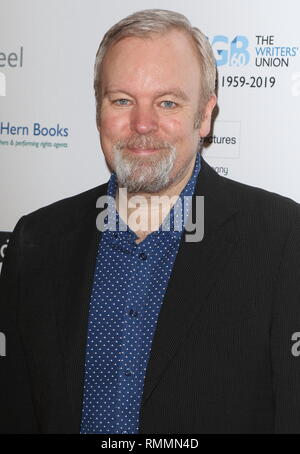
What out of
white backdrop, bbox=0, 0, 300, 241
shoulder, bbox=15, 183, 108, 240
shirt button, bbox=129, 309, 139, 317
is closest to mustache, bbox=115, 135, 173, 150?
shoulder, bbox=15, 183, 108, 240

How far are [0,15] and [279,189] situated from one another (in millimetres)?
1267

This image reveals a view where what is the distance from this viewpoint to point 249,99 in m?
2.58

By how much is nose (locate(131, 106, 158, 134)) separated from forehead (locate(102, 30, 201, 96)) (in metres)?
0.06

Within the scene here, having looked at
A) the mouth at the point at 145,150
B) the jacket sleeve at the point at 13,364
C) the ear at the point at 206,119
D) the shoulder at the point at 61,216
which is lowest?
the jacket sleeve at the point at 13,364

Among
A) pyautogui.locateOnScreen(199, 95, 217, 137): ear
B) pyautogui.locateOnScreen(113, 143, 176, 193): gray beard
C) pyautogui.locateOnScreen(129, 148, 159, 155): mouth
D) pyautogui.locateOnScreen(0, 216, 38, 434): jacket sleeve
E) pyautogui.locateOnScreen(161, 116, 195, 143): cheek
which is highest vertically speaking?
pyautogui.locateOnScreen(199, 95, 217, 137): ear

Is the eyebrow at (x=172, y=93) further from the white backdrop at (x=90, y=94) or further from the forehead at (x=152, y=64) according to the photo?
the white backdrop at (x=90, y=94)

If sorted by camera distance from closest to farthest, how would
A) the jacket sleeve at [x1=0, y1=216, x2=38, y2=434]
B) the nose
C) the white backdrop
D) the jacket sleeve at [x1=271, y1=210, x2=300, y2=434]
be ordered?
the jacket sleeve at [x1=271, y1=210, x2=300, y2=434]
the nose
the jacket sleeve at [x1=0, y1=216, x2=38, y2=434]
the white backdrop

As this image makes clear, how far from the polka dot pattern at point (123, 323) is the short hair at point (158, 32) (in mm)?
424

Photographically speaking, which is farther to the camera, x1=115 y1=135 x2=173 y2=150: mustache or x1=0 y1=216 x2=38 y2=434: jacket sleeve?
x1=0 y1=216 x2=38 y2=434: jacket sleeve

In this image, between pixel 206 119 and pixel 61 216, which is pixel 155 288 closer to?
pixel 61 216

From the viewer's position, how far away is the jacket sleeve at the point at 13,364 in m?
2.14

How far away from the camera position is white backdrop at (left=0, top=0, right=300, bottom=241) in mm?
2545

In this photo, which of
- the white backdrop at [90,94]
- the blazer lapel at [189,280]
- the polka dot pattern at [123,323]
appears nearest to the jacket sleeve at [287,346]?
the blazer lapel at [189,280]

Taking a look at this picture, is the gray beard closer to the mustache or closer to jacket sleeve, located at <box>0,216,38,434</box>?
the mustache
